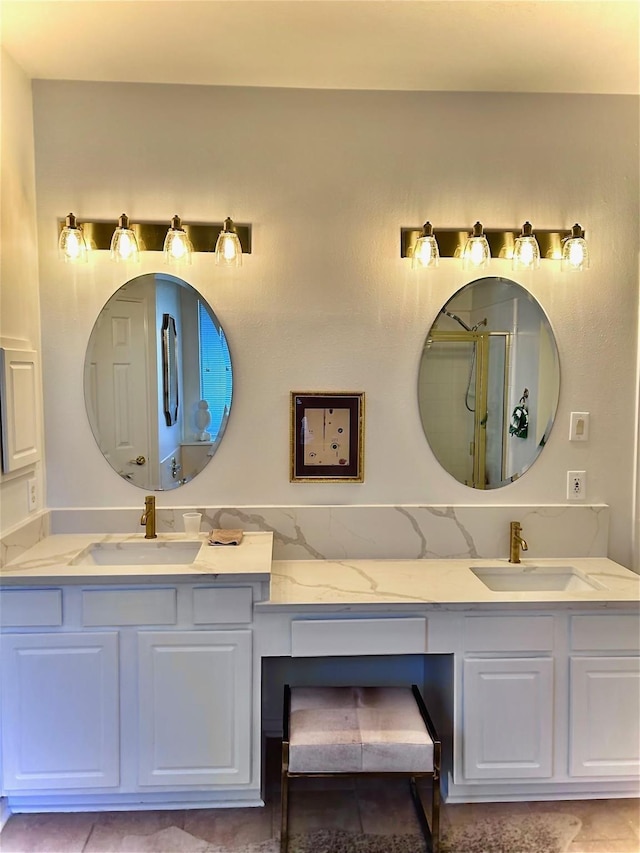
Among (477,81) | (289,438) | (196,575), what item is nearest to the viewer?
(196,575)

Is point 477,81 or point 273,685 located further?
point 273,685

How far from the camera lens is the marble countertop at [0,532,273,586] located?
184cm

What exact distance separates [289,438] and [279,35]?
136 cm

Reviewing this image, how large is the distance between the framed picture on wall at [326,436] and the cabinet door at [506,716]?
32.8 inches

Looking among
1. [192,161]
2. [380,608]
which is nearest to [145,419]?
[192,161]

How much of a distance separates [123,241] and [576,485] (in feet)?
6.47

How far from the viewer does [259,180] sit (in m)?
2.23

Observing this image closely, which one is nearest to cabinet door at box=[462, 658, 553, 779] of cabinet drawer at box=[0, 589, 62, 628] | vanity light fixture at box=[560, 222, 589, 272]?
cabinet drawer at box=[0, 589, 62, 628]

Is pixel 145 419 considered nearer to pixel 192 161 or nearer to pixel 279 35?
pixel 192 161

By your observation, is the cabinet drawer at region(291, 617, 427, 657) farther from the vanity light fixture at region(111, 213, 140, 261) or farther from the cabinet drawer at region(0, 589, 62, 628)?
the vanity light fixture at region(111, 213, 140, 261)

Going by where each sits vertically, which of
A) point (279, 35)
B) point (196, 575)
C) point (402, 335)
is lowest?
point (196, 575)

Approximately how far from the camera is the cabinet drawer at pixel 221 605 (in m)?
1.87

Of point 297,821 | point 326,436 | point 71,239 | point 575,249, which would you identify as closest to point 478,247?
point 575,249

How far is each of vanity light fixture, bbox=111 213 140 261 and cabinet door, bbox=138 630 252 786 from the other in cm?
133
